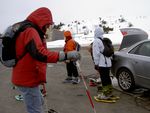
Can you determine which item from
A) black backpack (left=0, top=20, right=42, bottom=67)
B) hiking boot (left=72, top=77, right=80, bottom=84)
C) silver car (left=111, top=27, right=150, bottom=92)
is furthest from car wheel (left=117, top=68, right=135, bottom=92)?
black backpack (left=0, top=20, right=42, bottom=67)

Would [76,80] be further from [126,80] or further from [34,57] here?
[34,57]

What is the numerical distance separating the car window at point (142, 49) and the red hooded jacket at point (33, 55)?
171 inches

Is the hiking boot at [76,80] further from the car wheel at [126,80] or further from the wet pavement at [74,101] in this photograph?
the car wheel at [126,80]

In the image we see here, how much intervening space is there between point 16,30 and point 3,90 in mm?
5781

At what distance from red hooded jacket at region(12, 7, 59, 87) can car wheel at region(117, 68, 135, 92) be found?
4532 millimetres

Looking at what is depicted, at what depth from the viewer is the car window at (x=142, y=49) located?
8.59 m

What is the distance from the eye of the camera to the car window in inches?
338

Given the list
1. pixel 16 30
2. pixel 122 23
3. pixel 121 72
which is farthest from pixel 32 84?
pixel 122 23

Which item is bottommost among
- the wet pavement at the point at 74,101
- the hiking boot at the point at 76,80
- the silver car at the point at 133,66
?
the hiking boot at the point at 76,80

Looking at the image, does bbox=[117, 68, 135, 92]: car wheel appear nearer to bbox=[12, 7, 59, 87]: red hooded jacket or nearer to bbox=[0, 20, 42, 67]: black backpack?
bbox=[12, 7, 59, 87]: red hooded jacket

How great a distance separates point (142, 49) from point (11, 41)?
4921mm

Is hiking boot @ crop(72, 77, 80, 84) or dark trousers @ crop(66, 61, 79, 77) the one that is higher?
dark trousers @ crop(66, 61, 79, 77)

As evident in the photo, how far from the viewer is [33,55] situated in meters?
4.40

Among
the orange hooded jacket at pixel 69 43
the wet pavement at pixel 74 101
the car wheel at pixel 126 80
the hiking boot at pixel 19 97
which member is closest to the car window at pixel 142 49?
the car wheel at pixel 126 80
